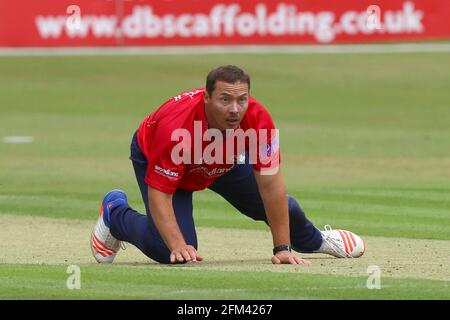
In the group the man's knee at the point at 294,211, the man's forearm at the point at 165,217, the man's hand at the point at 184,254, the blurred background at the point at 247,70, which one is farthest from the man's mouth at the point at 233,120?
the blurred background at the point at 247,70

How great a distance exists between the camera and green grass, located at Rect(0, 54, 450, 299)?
889cm

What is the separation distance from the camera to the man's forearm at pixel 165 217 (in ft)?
30.6

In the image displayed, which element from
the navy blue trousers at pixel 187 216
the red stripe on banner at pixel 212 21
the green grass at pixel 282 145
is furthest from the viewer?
the red stripe on banner at pixel 212 21

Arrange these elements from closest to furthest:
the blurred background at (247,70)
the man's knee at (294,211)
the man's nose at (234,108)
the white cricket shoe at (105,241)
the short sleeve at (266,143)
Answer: the man's nose at (234,108)
the short sleeve at (266,143)
the man's knee at (294,211)
the white cricket shoe at (105,241)
the blurred background at (247,70)

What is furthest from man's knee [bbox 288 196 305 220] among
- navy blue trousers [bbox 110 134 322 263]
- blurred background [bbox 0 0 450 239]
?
blurred background [bbox 0 0 450 239]

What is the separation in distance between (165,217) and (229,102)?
937mm

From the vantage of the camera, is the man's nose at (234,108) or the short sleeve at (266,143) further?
the short sleeve at (266,143)

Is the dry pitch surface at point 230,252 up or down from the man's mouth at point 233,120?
down

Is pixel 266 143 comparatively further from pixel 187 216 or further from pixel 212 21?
pixel 212 21

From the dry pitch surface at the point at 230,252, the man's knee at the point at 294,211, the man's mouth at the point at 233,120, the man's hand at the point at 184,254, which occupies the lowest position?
the dry pitch surface at the point at 230,252

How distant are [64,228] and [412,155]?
838 cm

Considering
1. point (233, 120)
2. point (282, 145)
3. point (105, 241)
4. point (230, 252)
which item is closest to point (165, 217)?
point (233, 120)

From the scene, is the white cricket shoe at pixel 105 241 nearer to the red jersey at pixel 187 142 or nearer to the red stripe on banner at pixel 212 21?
the red jersey at pixel 187 142

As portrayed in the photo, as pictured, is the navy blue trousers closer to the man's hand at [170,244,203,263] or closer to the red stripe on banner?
the man's hand at [170,244,203,263]
